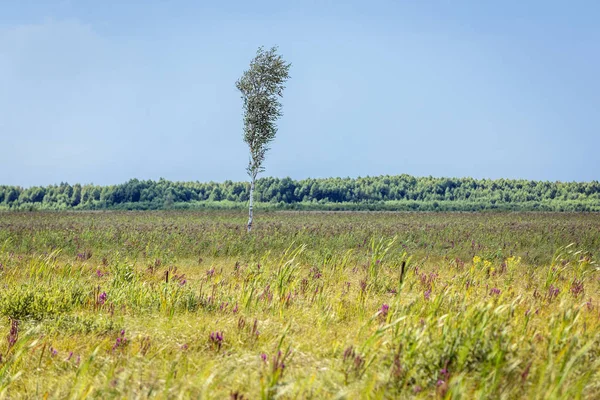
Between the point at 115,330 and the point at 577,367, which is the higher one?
the point at 577,367

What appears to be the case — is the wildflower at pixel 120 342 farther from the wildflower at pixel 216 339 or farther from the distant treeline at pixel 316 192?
the distant treeline at pixel 316 192

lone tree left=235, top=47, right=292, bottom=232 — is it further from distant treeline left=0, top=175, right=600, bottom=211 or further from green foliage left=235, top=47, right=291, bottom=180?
distant treeline left=0, top=175, right=600, bottom=211

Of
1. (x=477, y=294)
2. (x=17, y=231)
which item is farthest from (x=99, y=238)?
(x=477, y=294)

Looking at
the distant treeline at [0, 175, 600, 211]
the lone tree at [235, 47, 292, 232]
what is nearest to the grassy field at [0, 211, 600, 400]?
the lone tree at [235, 47, 292, 232]

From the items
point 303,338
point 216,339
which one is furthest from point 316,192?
point 216,339

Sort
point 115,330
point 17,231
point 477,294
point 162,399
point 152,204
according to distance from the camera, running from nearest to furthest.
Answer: point 162,399 → point 115,330 → point 477,294 → point 17,231 → point 152,204

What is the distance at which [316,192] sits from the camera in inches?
2795

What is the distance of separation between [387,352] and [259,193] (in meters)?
66.2

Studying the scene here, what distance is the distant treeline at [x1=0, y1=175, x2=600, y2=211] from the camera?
63.0 m

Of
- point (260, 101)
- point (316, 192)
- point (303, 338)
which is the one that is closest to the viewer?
point (303, 338)

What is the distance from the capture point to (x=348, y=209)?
52531 mm

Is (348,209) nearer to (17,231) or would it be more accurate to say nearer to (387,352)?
(17,231)

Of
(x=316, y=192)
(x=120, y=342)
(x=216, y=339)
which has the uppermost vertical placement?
(x=316, y=192)

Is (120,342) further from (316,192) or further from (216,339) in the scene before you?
(316,192)
